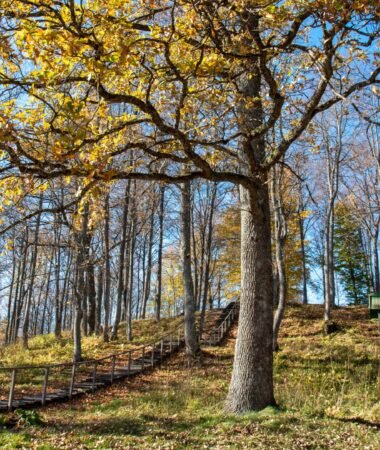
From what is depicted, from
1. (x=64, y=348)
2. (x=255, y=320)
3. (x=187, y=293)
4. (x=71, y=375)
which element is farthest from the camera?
(x=64, y=348)

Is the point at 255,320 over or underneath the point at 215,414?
over

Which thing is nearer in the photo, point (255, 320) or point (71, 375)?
point (255, 320)

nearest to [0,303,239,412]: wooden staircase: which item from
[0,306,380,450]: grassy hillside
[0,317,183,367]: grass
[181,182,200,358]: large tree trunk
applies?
[0,306,380,450]: grassy hillside

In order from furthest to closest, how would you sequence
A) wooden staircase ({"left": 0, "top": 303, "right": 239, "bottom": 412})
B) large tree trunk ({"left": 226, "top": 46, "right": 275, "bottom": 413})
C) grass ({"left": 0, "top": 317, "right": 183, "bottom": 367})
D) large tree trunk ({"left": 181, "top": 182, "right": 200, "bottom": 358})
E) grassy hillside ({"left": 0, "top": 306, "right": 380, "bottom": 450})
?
1. grass ({"left": 0, "top": 317, "right": 183, "bottom": 367})
2. large tree trunk ({"left": 181, "top": 182, "right": 200, "bottom": 358})
3. wooden staircase ({"left": 0, "top": 303, "right": 239, "bottom": 412})
4. large tree trunk ({"left": 226, "top": 46, "right": 275, "bottom": 413})
5. grassy hillside ({"left": 0, "top": 306, "right": 380, "bottom": 450})

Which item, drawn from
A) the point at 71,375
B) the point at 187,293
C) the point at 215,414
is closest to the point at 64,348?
the point at 71,375

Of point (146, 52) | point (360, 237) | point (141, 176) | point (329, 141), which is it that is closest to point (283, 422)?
point (141, 176)

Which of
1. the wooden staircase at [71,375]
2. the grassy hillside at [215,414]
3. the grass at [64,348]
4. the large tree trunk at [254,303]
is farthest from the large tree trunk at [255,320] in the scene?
the grass at [64,348]

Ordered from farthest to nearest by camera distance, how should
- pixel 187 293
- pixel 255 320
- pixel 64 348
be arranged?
pixel 64 348
pixel 187 293
pixel 255 320

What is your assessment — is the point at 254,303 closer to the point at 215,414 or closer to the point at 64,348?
the point at 215,414

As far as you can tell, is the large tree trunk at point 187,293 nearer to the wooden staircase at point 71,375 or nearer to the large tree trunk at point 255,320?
the wooden staircase at point 71,375

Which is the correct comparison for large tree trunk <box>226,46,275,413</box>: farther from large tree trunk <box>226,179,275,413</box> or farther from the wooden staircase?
the wooden staircase

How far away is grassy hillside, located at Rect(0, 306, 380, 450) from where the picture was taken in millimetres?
6348

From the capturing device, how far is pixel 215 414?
8.19 meters

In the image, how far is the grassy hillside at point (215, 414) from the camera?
20.8 ft
